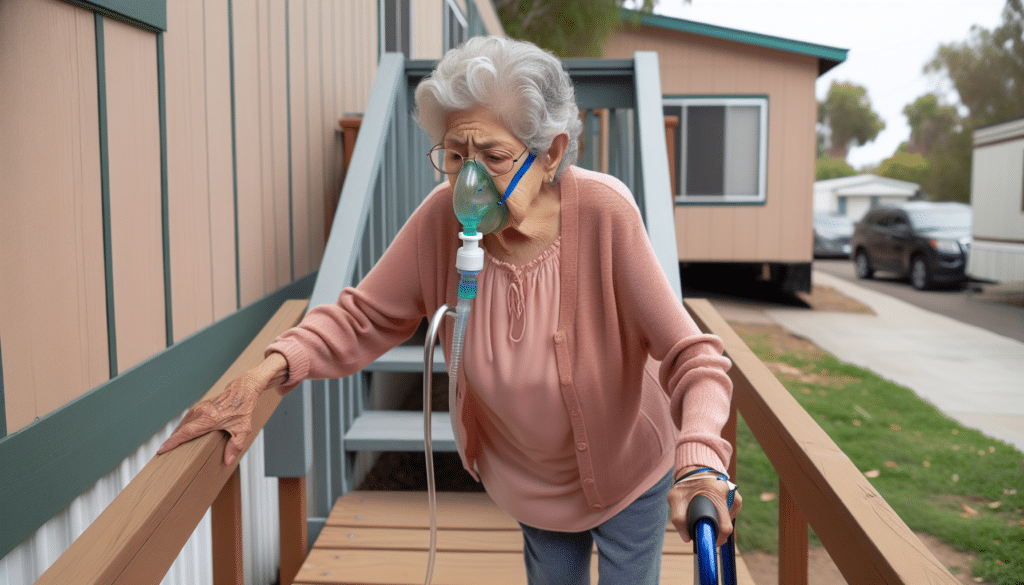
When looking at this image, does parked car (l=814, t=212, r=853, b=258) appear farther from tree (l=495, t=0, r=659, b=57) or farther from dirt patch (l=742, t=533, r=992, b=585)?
dirt patch (l=742, t=533, r=992, b=585)

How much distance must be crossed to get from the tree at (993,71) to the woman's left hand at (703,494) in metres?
38.0

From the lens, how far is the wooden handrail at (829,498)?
1.07m

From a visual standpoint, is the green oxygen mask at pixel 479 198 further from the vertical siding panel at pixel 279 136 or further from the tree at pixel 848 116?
the tree at pixel 848 116

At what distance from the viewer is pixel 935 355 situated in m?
7.76

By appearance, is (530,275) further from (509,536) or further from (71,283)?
(509,536)

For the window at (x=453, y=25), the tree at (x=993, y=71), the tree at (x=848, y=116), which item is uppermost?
the tree at (x=848, y=116)

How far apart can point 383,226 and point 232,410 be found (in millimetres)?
2023

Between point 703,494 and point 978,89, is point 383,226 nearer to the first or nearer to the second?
point 703,494

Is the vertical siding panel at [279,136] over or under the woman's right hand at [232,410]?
over

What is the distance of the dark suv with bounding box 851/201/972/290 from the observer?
12.2 meters

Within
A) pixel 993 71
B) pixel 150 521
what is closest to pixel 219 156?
pixel 150 521

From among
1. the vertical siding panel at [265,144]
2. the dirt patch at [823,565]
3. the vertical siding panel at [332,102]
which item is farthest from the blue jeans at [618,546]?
the vertical siding panel at [332,102]

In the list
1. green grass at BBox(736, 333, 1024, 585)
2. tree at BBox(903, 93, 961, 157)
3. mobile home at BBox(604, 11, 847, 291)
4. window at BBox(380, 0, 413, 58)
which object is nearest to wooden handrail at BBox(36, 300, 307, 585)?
green grass at BBox(736, 333, 1024, 585)

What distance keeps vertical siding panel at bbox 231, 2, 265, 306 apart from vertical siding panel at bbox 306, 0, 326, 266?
60cm
